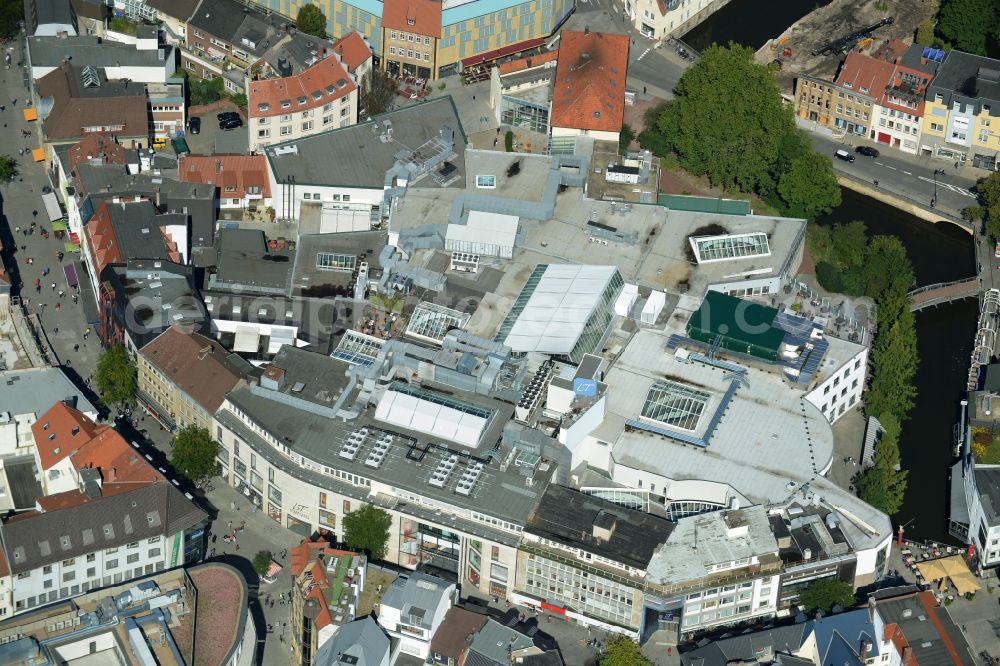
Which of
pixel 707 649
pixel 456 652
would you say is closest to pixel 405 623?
pixel 456 652

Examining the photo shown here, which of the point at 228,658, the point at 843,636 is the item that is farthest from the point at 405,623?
the point at 843,636

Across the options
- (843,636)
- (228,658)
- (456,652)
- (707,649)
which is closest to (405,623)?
(456,652)

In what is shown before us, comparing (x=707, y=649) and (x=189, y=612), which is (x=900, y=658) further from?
(x=189, y=612)

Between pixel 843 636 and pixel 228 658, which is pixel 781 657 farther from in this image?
pixel 228 658

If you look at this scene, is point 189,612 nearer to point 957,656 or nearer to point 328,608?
point 328,608

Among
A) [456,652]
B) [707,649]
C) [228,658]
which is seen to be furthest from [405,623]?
[707,649]

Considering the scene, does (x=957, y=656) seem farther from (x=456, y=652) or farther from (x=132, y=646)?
(x=132, y=646)
